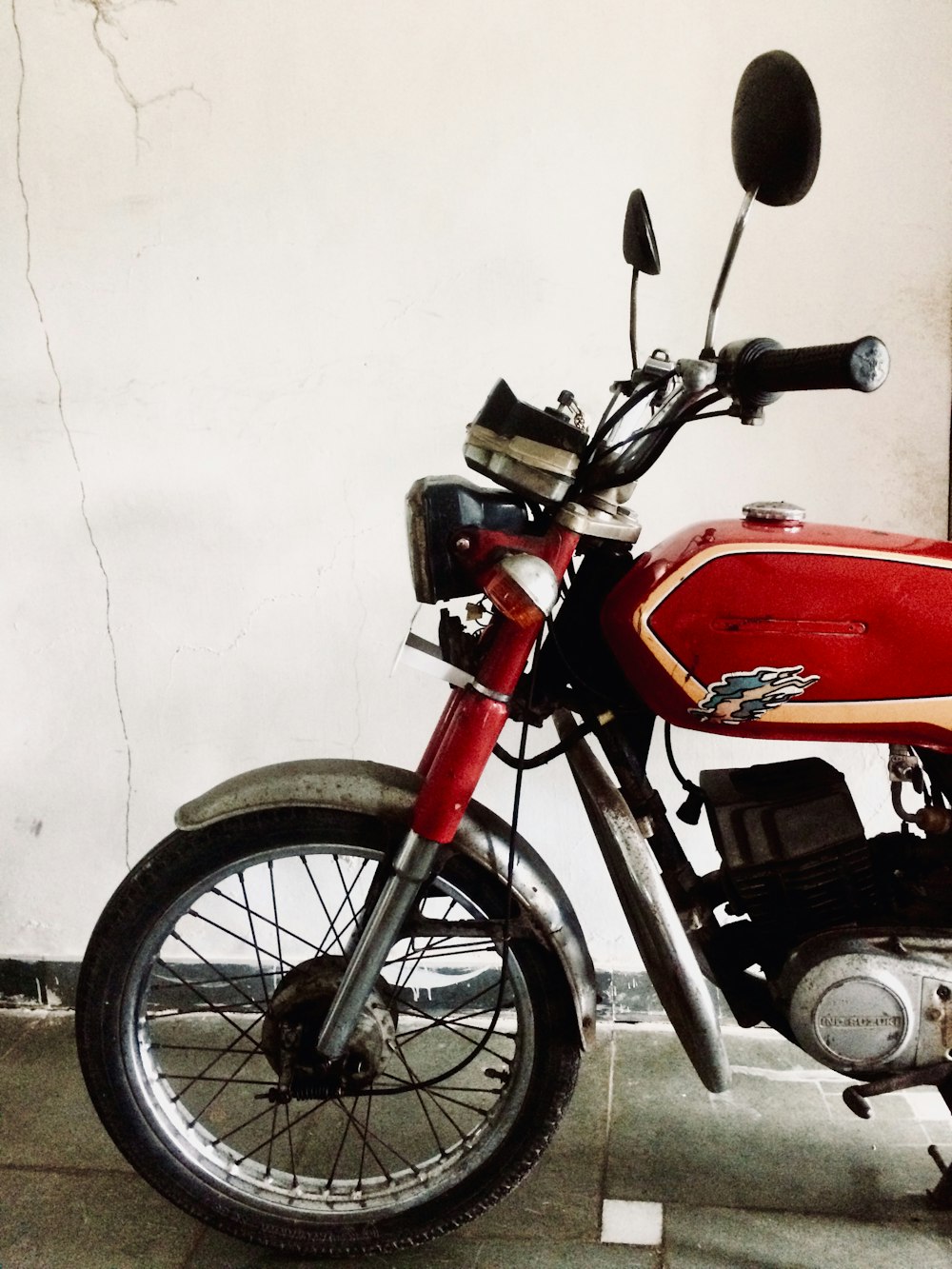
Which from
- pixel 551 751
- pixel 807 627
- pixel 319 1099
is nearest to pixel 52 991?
pixel 319 1099

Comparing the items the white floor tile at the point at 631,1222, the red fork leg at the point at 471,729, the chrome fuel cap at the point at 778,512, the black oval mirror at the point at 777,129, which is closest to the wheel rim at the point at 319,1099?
the red fork leg at the point at 471,729

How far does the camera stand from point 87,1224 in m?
1.62

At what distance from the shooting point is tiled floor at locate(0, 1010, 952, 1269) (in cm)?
155

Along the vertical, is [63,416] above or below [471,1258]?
above

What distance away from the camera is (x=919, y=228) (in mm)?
1841

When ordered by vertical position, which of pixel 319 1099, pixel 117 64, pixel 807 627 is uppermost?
pixel 117 64

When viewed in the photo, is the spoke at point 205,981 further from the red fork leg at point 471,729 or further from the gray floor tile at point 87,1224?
the red fork leg at point 471,729

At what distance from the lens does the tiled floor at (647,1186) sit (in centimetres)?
155

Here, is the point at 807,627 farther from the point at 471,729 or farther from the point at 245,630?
the point at 245,630

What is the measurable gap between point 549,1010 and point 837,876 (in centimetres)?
42

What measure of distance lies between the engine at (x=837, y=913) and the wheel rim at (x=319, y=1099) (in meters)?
0.35

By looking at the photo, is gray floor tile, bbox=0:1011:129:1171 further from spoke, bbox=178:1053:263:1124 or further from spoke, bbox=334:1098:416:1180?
spoke, bbox=334:1098:416:1180

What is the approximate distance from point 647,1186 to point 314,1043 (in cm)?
61

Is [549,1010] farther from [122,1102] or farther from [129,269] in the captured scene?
[129,269]
